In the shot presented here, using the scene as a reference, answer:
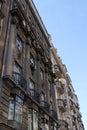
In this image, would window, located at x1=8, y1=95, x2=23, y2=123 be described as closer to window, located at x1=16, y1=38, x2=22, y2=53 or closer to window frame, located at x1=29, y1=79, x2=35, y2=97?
window frame, located at x1=29, y1=79, x2=35, y2=97

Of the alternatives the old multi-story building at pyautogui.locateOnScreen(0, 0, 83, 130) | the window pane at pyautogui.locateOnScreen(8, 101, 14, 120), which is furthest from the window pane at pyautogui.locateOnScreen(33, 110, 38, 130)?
the window pane at pyautogui.locateOnScreen(8, 101, 14, 120)

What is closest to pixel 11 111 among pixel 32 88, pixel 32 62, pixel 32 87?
pixel 32 88

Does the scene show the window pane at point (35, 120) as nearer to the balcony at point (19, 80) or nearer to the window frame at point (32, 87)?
the window frame at point (32, 87)

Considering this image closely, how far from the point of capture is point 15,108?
17.1m

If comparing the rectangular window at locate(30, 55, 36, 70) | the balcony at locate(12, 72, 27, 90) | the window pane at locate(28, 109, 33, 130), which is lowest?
the window pane at locate(28, 109, 33, 130)

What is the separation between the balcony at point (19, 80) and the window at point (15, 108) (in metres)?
1.51

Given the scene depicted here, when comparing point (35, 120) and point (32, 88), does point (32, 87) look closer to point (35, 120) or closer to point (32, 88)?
point (32, 88)

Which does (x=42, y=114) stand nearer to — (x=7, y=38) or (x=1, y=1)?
(x=7, y=38)

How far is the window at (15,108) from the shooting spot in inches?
658

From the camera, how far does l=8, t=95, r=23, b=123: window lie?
658 inches

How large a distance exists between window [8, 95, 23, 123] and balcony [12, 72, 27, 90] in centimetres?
151

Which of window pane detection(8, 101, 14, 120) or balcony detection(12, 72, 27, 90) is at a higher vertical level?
balcony detection(12, 72, 27, 90)

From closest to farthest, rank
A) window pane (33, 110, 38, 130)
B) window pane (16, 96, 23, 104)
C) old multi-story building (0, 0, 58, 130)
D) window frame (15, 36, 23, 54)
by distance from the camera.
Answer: old multi-story building (0, 0, 58, 130) < window pane (16, 96, 23, 104) < window pane (33, 110, 38, 130) < window frame (15, 36, 23, 54)

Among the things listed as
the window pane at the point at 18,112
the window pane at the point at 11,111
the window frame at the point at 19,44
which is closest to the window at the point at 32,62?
the window frame at the point at 19,44
